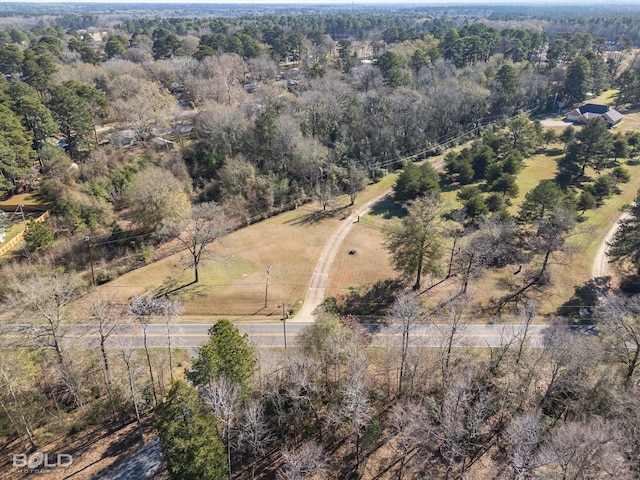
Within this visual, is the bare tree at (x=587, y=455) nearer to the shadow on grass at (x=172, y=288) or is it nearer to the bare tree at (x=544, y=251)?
the bare tree at (x=544, y=251)

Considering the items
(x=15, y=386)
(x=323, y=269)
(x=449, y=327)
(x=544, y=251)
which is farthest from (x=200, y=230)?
(x=544, y=251)

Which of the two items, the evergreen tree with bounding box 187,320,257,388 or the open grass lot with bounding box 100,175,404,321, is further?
the open grass lot with bounding box 100,175,404,321

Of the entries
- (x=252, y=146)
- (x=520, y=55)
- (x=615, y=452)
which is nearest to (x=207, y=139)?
(x=252, y=146)

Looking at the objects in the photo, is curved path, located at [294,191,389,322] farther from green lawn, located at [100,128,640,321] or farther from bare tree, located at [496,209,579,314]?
bare tree, located at [496,209,579,314]

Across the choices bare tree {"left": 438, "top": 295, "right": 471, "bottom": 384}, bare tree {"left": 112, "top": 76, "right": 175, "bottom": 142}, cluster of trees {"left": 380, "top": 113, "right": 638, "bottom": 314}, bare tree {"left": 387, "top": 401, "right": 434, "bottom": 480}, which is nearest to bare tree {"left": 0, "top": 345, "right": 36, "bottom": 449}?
bare tree {"left": 387, "top": 401, "right": 434, "bottom": 480}

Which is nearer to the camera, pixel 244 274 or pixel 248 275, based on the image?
pixel 248 275

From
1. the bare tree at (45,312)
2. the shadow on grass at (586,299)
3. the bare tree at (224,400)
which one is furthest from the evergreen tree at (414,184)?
the bare tree at (45,312)

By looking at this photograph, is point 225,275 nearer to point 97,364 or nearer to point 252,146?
point 97,364

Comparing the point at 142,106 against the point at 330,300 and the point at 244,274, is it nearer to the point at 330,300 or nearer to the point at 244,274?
the point at 244,274
